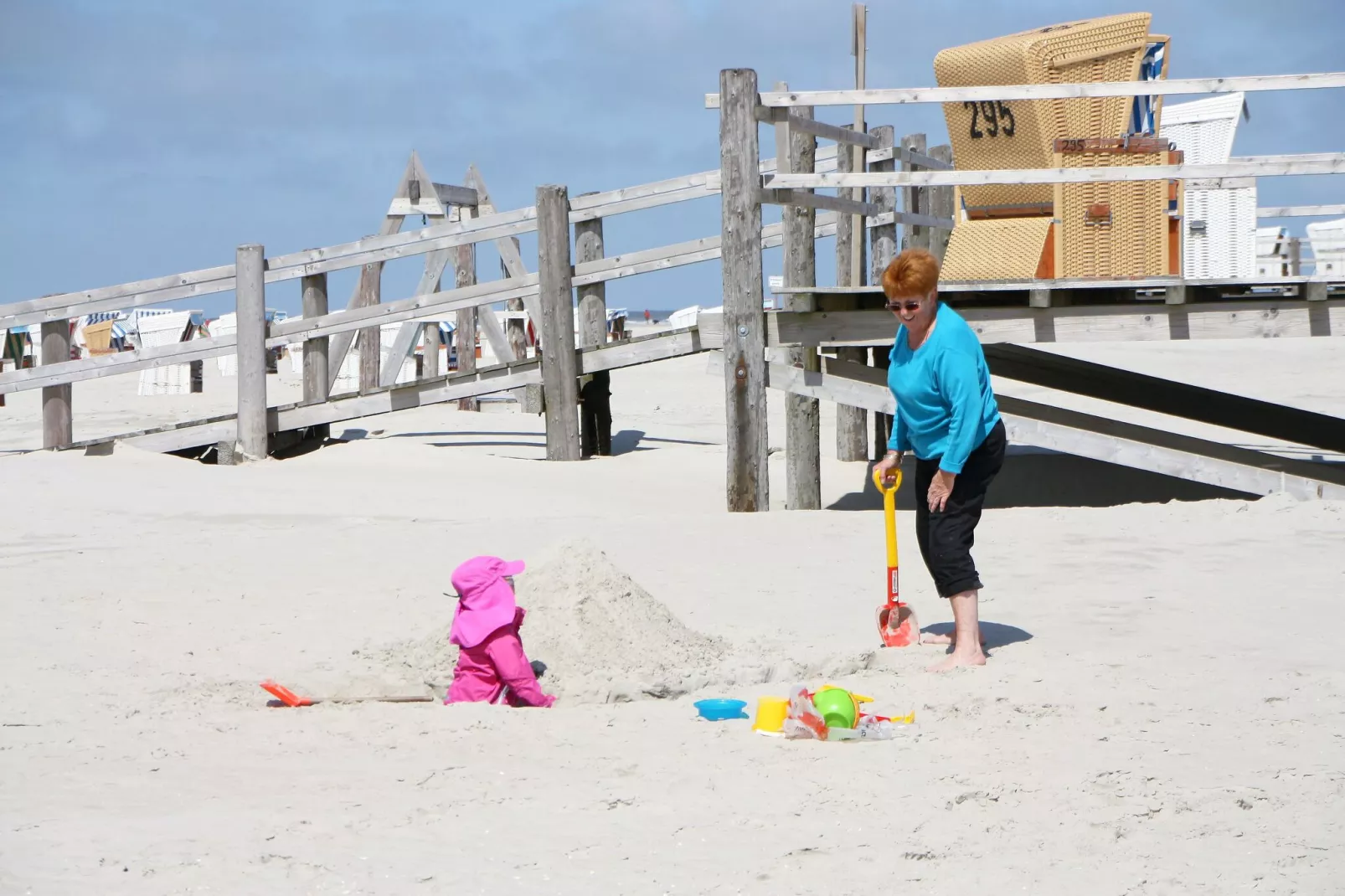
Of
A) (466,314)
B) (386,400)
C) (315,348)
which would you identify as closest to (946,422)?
(386,400)

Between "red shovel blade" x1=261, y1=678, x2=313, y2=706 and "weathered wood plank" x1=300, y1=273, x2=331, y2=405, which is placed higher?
"weathered wood plank" x1=300, y1=273, x2=331, y2=405

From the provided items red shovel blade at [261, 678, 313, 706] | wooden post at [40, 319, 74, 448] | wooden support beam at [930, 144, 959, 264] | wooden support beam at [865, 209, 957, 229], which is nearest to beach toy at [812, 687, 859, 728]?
red shovel blade at [261, 678, 313, 706]

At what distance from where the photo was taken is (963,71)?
8.52 metres

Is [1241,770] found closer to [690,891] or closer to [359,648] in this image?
[690,891]

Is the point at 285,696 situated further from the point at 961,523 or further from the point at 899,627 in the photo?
the point at 961,523

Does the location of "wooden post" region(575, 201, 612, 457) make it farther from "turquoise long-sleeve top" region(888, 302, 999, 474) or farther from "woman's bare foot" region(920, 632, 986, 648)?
"turquoise long-sleeve top" region(888, 302, 999, 474)

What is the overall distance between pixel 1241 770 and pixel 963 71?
5.94 m

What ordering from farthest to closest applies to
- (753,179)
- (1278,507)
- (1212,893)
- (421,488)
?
1. (421,488)
2. (753,179)
3. (1278,507)
4. (1212,893)

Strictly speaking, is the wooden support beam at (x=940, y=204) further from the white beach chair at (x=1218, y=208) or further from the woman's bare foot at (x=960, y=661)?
the woman's bare foot at (x=960, y=661)

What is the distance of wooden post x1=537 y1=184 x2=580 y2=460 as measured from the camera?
36.5ft

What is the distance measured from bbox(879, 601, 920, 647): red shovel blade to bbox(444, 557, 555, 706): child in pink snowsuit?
1310 millimetres

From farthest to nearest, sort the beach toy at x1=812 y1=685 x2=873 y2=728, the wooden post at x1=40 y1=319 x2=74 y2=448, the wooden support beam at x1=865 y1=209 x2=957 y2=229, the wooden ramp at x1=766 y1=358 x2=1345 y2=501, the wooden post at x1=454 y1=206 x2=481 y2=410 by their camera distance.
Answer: the wooden post at x1=454 y1=206 x2=481 y2=410, the wooden post at x1=40 y1=319 x2=74 y2=448, the wooden support beam at x1=865 y1=209 x2=957 y2=229, the wooden ramp at x1=766 y1=358 x2=1345 y2=501, the beach toy at x1=812 y1=685 x2=873 y2=728

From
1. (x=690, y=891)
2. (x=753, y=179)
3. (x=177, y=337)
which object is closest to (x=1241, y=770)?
(x=690, y=891)

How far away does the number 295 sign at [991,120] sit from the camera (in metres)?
8.46
